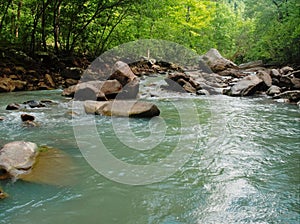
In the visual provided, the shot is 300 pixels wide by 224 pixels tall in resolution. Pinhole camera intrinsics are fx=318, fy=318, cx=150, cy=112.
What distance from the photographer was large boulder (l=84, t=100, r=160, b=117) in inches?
286

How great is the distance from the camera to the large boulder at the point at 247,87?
11.7 metres

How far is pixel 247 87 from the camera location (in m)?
11.9

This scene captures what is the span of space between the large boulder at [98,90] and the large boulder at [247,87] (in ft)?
14.4

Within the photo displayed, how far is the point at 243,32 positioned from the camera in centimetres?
3167

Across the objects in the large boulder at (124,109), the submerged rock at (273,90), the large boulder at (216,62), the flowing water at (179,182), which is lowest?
the flowing water at (179,182)

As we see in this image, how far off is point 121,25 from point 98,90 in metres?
12.4

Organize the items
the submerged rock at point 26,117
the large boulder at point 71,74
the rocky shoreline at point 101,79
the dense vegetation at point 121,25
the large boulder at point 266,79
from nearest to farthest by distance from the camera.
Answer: the submerged rock at point 26,117
the rocky shoreline at point 101,79
the large boulder at point 266,79
the large boulder at point 71,74
the dense vegetation at point 121,25

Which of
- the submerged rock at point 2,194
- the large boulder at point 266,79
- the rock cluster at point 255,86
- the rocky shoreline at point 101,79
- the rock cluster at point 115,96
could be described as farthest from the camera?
the large boulder at point 266,79

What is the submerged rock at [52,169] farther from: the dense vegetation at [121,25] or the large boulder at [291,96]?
the dense vegetation at [121,25]

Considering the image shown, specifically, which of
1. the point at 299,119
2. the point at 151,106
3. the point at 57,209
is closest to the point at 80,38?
the point at 151,106

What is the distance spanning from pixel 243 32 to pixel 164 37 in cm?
1042

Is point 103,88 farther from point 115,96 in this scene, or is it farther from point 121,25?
point 121,25

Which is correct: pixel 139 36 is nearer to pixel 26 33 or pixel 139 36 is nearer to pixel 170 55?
pixel 170 55

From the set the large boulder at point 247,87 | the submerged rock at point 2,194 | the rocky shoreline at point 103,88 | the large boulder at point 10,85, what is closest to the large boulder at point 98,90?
the rocky shoreline at point 103,88
